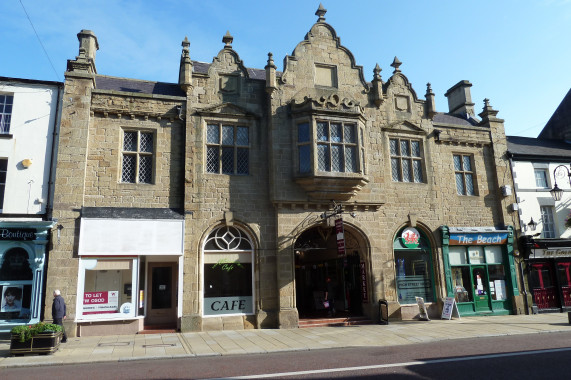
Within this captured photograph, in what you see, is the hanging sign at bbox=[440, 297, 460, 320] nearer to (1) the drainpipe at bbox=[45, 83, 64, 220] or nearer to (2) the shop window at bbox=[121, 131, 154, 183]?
(2) the shop window at bbox=[121, 131, 154, 183]

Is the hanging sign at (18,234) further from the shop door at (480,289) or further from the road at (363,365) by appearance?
the shop door at (480,289)

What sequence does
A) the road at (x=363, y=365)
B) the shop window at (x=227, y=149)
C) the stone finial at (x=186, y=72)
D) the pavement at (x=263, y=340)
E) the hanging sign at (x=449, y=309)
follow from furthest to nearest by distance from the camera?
the hanging sign at (x=449, y=309)
the shop window at (x=227, y=149)
the stone finial at (x=186, y=72)
the pavement at (x=263, y=340)
the road at (x=363, y=365)

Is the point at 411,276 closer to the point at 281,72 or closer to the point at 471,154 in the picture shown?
the point at 471,154

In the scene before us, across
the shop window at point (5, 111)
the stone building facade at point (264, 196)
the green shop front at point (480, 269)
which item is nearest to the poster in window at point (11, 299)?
the stone building facade at point (264, 196)

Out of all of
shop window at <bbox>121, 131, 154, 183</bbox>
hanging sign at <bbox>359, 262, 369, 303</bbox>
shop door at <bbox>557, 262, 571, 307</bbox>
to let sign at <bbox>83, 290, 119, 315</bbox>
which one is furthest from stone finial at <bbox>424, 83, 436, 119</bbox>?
to let sign at <bbox>83, 290, 119, 315</bbox>

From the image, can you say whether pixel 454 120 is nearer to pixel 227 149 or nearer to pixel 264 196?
pixel 264 196

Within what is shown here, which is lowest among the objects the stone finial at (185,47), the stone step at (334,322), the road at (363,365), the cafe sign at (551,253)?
the road at (363,365)

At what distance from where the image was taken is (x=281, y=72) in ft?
60.3

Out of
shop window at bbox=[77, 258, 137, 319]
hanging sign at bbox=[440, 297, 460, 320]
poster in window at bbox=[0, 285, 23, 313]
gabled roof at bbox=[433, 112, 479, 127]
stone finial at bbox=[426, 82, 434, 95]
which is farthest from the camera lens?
gabled roof at bbox=[433, 112, 479, 127]

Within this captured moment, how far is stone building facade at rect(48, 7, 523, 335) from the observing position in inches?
559

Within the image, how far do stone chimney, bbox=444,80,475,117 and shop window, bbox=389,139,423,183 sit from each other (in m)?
6.46

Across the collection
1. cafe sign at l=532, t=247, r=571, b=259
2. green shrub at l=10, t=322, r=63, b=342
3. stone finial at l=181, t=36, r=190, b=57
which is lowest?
green shrub at l=10, t=322, r=63, b=342

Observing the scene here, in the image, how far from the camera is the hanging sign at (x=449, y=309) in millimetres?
16581

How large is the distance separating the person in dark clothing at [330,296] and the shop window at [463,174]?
7.48 meters
